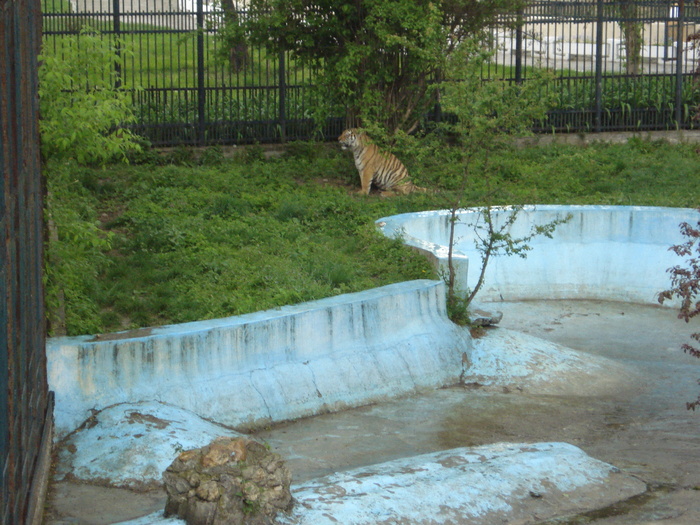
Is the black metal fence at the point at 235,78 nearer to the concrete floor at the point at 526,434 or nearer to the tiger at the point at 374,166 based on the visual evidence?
the tiger at the point at 374,166

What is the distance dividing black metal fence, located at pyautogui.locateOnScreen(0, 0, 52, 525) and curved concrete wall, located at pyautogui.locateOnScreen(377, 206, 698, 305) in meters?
6.89

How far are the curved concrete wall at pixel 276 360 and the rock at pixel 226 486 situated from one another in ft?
5.96

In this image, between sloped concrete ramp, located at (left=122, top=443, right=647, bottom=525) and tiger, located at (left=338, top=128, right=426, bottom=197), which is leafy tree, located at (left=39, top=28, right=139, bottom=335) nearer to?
sloped concrete ramp, located at (left=122, top=443, right=647, bottom=525)

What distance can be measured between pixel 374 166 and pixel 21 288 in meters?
9.35

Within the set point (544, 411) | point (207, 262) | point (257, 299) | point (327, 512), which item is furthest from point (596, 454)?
point (207, 262)

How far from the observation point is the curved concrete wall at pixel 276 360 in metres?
6.55

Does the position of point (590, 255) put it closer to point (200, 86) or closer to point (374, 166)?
point (374, 166)

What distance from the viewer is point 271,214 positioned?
37.3ft

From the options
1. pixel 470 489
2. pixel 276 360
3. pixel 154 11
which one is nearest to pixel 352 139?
pixel 154 11

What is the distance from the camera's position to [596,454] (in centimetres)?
682

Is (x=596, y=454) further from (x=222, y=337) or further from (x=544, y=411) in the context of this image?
(x=222, y=337)

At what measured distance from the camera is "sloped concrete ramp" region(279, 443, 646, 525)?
5211 millimetres

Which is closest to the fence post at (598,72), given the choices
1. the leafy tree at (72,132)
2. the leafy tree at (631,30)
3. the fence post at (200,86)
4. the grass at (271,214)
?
the leafy tree at (631,30)

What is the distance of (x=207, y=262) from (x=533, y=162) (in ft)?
24.9
